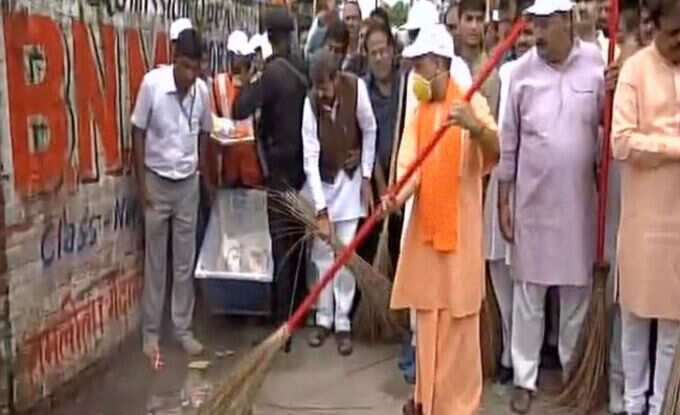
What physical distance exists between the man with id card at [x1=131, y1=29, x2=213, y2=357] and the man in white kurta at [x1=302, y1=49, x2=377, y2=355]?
2.18 feet

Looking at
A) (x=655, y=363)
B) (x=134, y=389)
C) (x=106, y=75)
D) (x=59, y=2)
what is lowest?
(x=134, y=389)

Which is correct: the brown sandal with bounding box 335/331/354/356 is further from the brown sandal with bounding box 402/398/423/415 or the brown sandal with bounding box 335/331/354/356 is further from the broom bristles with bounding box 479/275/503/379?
the brown sandal with bounding box 402/398/423/415

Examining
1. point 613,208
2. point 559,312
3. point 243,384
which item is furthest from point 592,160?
point 243,384

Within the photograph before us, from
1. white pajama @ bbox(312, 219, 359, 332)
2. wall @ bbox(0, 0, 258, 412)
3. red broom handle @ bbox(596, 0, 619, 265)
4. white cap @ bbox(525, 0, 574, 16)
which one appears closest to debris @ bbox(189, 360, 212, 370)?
wall @ bbox(0, 0, 258, 412)

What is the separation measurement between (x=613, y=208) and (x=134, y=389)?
2.75 metres

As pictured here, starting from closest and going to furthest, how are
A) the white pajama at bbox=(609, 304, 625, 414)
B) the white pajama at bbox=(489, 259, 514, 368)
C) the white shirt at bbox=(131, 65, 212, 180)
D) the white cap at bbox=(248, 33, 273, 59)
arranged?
the white pajama at bbox=(609, 304, 625, 414) → the white pajama at bbox=(489, 259, 514, 368) → the white shirt at bbox=(131, 65, 212, 180) → the white cap at bbox=(248, 33, 273, 59)

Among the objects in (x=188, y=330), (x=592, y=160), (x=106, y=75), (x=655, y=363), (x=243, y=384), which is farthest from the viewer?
(x=188, y=330)

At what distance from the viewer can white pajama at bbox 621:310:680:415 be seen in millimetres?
4637

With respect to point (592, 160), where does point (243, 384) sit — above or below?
below

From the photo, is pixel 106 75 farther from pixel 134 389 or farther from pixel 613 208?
pixel 613 208

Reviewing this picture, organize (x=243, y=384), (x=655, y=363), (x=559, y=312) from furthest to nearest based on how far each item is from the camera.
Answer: (x=559, y=312), (x=655, y=363), (x=243, y=384)

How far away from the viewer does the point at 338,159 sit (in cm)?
622

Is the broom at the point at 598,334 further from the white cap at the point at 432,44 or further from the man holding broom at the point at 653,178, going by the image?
the white cap at the point at 432,44

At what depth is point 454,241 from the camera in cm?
440
